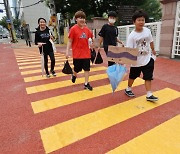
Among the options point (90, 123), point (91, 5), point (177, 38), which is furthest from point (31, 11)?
point (90, 123)

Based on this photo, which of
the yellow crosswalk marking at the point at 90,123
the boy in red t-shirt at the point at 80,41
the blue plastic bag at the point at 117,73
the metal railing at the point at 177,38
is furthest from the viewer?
the metal railing at the point at 177,38

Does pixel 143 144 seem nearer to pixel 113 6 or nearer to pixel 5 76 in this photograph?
pixel 5 76

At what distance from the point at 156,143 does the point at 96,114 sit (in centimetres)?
113

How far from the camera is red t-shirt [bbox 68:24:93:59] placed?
160 inches

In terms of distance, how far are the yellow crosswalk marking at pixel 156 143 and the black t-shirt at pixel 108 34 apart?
273 centimetres

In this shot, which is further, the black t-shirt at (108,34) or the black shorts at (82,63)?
the black t-shirt at (108,34)

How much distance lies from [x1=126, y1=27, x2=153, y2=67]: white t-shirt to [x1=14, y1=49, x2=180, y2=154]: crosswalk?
85 cm

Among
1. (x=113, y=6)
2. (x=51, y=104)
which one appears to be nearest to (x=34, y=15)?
(x=113, y=6)

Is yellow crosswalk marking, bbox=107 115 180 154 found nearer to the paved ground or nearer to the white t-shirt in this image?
the paved ground

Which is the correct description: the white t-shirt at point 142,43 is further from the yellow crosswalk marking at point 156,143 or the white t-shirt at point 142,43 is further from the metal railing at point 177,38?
the metal railing at point 177,38

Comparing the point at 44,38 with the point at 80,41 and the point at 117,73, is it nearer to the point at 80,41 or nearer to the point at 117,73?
the point at 80,41

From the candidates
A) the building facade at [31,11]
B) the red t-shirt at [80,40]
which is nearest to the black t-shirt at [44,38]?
the red t-shirt at [80,40]

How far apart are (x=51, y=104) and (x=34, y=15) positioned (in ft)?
113

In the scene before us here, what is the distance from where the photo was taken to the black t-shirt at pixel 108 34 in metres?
4.80
